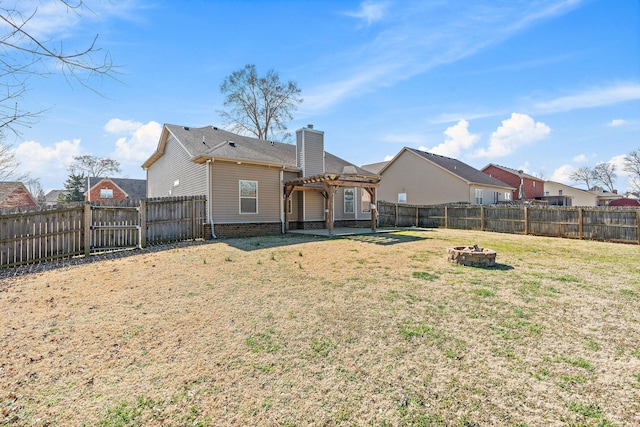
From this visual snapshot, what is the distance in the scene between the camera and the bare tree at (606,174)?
2285 inches

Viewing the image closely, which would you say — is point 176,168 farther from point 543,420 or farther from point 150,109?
point 543,420

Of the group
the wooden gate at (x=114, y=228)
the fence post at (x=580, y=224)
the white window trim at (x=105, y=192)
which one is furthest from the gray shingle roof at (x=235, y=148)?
the white window trim at (x=105, y=192)

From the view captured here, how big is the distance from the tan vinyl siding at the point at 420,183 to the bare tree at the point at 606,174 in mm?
56103

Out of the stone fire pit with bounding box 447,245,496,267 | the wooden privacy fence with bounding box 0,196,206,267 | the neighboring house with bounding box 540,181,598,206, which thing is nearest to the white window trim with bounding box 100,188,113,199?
the wooden privacy fence with bounding box 0,196,206,267

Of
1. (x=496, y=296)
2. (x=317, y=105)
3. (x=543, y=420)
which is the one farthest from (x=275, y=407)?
(x=317, y=105)

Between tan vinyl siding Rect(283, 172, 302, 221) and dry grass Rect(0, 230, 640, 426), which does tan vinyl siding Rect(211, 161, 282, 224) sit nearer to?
tan vinyl siding Rect(283, 172, 302, 221)

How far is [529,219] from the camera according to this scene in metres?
14.4

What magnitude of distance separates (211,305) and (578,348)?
14.8ft

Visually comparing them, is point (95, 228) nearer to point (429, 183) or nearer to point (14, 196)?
point (429, 183)

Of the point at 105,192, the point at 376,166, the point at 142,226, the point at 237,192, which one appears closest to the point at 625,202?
the point at 376,166

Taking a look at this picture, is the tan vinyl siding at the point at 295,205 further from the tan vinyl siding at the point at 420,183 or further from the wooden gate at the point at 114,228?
the tan vinyl siding at the point at 420,183

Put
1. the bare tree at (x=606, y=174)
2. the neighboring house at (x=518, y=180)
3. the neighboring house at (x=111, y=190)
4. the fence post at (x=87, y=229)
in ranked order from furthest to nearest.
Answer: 1. the bare tree at (x=606, y=174)
2. the neighboring house at (x=111, y=190)
3. the neighboring house at (x=518, y=180)
4. the fence post at (x=87, y=229)

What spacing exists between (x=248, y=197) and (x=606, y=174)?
74.3m

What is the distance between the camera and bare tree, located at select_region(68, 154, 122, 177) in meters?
39.6
